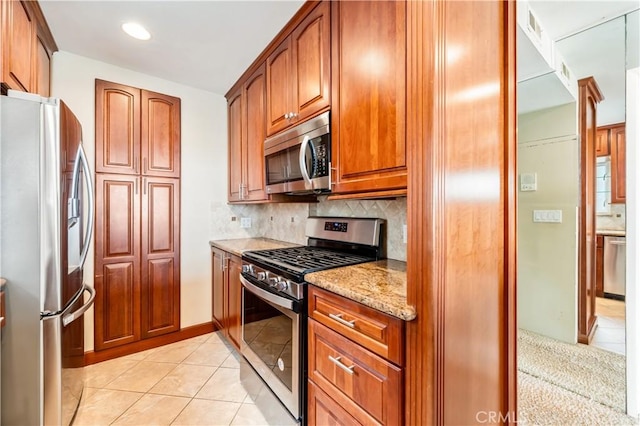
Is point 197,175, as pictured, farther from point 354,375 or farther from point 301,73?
point 354,375

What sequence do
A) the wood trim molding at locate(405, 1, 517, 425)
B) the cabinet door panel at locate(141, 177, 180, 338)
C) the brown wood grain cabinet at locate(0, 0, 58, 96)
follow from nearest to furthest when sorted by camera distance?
the wood trim molding at locate(405, 1, 517, 425), the brown wood grain cabinet at locate(0, 0, 58, 96), the cabinet door panel at locate(141, 177, 180, 338)

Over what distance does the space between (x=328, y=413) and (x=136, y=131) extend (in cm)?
263

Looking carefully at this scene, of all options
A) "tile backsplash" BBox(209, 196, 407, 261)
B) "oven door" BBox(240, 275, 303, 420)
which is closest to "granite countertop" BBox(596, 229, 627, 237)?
"tile backsplash" BBox(209, 196, 407, 261)

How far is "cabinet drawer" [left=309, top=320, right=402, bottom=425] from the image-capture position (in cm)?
89

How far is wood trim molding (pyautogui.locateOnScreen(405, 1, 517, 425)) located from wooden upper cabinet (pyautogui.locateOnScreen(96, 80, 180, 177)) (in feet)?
8.01

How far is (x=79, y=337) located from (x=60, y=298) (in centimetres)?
59

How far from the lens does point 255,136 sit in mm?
2312

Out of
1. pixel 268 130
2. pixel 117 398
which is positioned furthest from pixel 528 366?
pixel 117 398

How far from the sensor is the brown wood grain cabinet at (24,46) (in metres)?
1.29

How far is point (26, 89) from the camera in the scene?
153cm

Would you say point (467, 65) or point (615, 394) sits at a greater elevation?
point (467, 65)

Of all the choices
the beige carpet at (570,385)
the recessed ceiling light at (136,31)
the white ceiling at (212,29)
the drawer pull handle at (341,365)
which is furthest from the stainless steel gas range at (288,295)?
the recessed ceiling light at (136,31)

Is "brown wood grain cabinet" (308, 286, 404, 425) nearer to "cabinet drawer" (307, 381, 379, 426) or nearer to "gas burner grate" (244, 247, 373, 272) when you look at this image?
"cabinet drawer" (307, 381, 379, 426)

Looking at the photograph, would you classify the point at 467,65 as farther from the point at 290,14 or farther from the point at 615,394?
the point at 615,394
